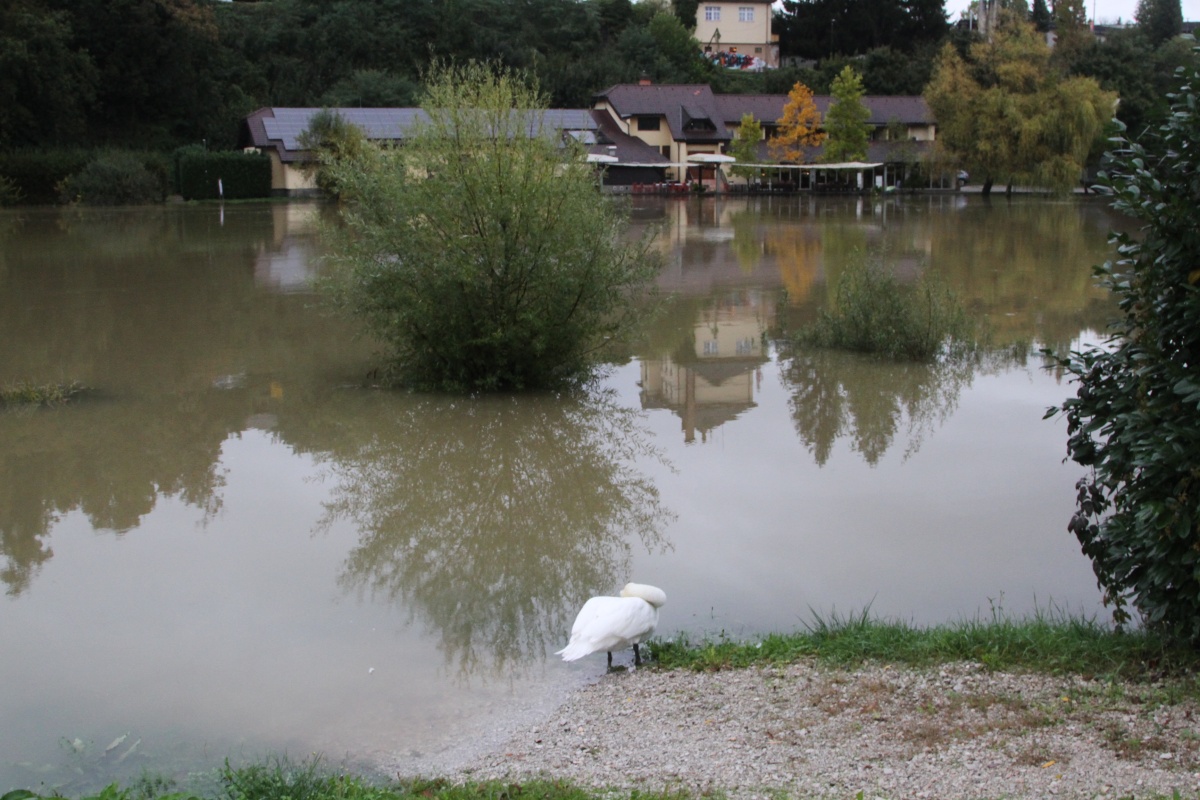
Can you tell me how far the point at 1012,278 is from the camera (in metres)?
23.9

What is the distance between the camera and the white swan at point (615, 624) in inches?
250

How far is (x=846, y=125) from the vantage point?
60.8 meters

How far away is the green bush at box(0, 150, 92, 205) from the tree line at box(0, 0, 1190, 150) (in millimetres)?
1675

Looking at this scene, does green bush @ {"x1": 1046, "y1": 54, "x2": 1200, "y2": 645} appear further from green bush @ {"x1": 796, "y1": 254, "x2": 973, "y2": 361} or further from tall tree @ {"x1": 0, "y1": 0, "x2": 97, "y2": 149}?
tall tree @ {"x1": 0, "y1": 0, "x2": 97, "y2": 149}

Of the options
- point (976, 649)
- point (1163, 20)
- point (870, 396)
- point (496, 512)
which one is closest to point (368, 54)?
point (870, 396)

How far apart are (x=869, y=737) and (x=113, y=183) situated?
48.3 meters

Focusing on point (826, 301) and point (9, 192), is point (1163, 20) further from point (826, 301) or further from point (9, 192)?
point (826, 301)

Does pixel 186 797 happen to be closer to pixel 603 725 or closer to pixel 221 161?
pixel 603 725

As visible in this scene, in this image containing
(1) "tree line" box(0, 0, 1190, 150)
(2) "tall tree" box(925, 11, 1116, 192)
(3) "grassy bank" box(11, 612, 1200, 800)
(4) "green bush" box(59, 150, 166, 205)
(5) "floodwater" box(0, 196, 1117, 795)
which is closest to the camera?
(3) "grassy bank" box(11, 612, 1200, 800)

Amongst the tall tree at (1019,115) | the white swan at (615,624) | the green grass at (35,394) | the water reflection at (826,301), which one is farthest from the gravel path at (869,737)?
the tall tree at (1019,115)

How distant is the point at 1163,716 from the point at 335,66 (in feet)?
232

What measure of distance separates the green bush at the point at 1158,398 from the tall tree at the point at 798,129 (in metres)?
58.0

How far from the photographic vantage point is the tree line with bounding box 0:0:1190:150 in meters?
50.2

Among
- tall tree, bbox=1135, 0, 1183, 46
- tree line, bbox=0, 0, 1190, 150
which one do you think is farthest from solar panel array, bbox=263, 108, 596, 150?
tall tree, bbox=1135, 0, 1183, 46
